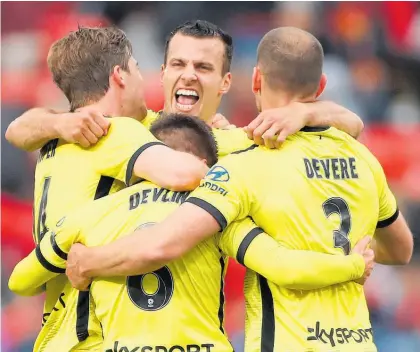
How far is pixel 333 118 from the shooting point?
3.14m

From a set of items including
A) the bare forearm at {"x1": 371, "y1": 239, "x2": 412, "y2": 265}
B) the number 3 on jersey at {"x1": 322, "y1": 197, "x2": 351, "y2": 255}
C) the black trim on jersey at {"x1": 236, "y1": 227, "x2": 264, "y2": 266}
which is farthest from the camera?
the bare forearm at {"x1": 371, "y1": 239, "x2": 412, "y2": 265}

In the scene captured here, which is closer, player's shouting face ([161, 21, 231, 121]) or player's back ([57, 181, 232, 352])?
player's back ([57, 181, 232, 352])

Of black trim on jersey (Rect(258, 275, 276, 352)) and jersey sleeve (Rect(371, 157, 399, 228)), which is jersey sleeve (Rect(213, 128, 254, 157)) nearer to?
jersey sleeve (Rect(371, 157, 399, 228))

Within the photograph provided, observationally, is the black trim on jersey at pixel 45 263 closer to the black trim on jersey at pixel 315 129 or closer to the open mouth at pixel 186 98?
the black trim on jersey at pixel 315 129

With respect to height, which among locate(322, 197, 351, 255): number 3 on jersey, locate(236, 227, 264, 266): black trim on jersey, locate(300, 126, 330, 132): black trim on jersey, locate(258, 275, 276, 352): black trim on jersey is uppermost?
locate(300, 126, 330, 132): black trim on jersey

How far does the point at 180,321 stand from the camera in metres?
2.62

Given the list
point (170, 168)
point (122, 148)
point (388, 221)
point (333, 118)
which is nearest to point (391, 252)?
point (388, 221)

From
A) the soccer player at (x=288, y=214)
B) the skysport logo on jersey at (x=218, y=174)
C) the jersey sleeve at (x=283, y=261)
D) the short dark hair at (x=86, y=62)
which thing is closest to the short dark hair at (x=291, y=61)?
the soccer player at (x=288, y=214)

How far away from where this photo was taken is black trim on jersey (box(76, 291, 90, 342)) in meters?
2.82

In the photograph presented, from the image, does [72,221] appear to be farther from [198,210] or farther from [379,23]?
[379,23]

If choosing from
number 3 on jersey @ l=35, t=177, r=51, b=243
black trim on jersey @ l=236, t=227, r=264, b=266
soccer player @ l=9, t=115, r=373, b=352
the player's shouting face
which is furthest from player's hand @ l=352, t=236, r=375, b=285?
the player's shouting face

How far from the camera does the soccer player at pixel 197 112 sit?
9.49 feet

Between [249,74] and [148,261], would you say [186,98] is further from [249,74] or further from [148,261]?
[249,74]

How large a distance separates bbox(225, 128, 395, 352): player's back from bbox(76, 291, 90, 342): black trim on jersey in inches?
22.7
